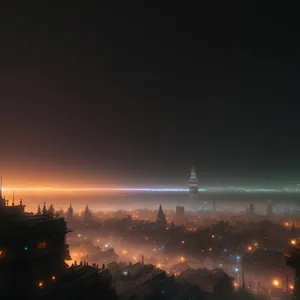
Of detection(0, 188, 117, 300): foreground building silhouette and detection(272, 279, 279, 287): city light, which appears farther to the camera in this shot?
detection(272, 279, 279, 287): city light

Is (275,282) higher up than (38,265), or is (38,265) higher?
(38,265)

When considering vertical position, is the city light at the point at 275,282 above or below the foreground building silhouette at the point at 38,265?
below

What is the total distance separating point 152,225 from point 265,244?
55.8 m

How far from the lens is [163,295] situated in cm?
3778

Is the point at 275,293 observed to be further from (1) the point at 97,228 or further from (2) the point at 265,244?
(1) the point at 97,228

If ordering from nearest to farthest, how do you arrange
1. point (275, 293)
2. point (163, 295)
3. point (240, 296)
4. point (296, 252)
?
point (296, 252)
point (163, 295)
point (240, 296)
point (275, 293)

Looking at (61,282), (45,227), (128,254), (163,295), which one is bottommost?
(128,254)

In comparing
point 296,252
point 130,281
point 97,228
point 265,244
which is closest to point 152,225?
point 97,228

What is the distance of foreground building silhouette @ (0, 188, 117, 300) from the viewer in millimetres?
21891

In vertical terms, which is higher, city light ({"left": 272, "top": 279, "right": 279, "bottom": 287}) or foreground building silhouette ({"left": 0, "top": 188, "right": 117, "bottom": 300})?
foreground building silhouette ({"left": 0, "top": 188, "right": 117, "bottom": 300})

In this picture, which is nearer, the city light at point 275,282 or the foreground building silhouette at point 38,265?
the foreground building silhouette at point 38,265

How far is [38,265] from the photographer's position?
79.4ft

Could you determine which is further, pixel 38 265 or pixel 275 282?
pixel 275 282

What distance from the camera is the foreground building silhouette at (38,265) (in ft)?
71.8
